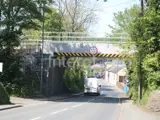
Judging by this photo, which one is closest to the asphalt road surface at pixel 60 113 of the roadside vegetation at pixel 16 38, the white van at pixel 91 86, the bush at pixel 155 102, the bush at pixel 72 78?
the bush at pixel 155 102

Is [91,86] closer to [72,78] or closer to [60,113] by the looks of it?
[72,78]

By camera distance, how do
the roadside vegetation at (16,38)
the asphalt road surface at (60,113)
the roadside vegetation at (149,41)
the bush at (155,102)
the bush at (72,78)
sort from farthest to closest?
1. the bush at (72,78)
2. the roadside vegetation at (16,38)
3. the roadside vegetation at (149,41)
4. the bush at (155,102)
5. the asphalt road surface at (60,113)

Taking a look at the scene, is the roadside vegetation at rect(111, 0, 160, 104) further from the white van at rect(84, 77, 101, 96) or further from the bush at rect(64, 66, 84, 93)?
the bush at rect(64, 66, 84, 93)

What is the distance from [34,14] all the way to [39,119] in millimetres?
22481

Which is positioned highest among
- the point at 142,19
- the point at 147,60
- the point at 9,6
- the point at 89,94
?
the point at 9,6

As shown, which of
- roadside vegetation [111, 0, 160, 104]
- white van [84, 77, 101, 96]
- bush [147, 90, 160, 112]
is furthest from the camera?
white van [84, 77, 101, 96]

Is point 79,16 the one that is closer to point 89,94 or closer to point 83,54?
point 89,94

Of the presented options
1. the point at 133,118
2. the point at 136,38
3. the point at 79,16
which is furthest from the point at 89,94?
the point at 133,118

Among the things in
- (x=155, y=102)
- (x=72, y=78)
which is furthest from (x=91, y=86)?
(x=155, y=102)

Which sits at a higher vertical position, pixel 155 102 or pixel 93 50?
pixel 93 50

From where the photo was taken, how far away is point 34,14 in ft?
127

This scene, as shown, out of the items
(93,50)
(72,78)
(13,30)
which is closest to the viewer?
(13,30)

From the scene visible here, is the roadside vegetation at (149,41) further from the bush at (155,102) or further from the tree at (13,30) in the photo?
the tree at (13,30)

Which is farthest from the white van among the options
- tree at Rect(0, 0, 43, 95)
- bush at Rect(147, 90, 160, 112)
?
bush at Rect(147, 90, 160, 112)
